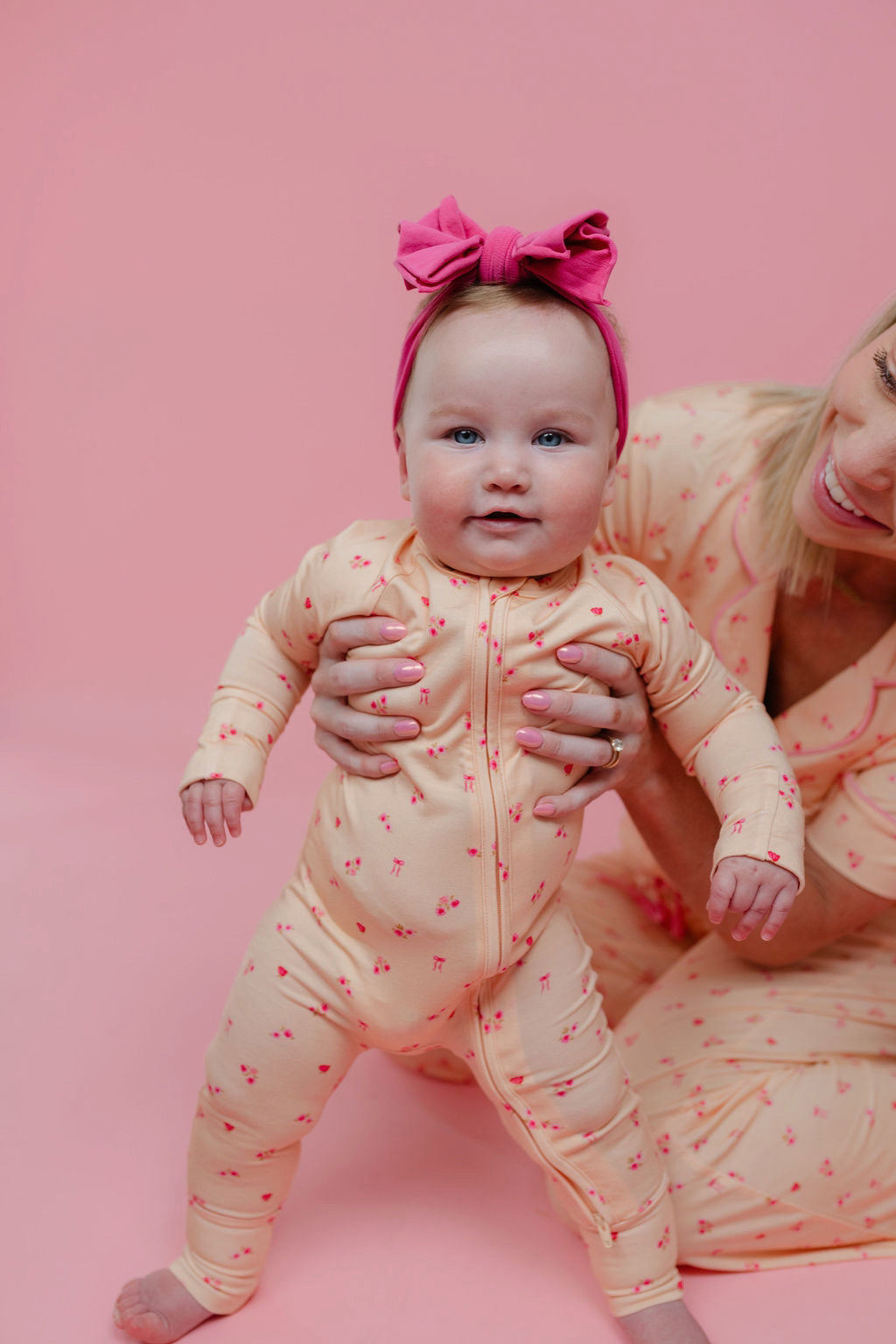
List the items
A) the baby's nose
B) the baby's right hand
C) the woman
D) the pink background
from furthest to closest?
the pink background, the woman, the baby's right hand, the baby's nose

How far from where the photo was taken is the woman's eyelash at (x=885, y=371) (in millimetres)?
1557

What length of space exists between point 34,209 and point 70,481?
0.54 meters

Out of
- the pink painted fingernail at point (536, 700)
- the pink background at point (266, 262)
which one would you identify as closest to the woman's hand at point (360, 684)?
the pink painted fingernail at point (536, 700)

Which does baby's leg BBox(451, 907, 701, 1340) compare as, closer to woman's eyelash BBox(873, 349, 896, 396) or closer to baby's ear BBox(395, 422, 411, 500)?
baby's ear BBox(395, 422, 411, 500)

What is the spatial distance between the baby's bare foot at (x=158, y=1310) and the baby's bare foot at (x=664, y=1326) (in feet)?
1.53

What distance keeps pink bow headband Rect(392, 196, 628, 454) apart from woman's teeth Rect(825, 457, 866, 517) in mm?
325

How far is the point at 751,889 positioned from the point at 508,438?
0.49 metres

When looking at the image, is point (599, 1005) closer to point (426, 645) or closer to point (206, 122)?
point (426, 645)

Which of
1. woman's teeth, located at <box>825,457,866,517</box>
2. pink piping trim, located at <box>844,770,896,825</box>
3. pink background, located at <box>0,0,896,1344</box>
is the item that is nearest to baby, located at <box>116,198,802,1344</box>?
woman's teeth, located at <box>825,457,866,517</box>

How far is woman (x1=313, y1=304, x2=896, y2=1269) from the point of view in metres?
1.71

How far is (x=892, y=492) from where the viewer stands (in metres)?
1.58

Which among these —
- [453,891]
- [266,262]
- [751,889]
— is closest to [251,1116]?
[453,891]

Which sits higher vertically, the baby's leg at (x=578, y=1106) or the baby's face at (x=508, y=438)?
the baby's face at (x=508, y=438)

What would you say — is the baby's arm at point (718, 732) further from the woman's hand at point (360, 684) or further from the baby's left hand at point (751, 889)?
the woman's hand at point (360, 684)
